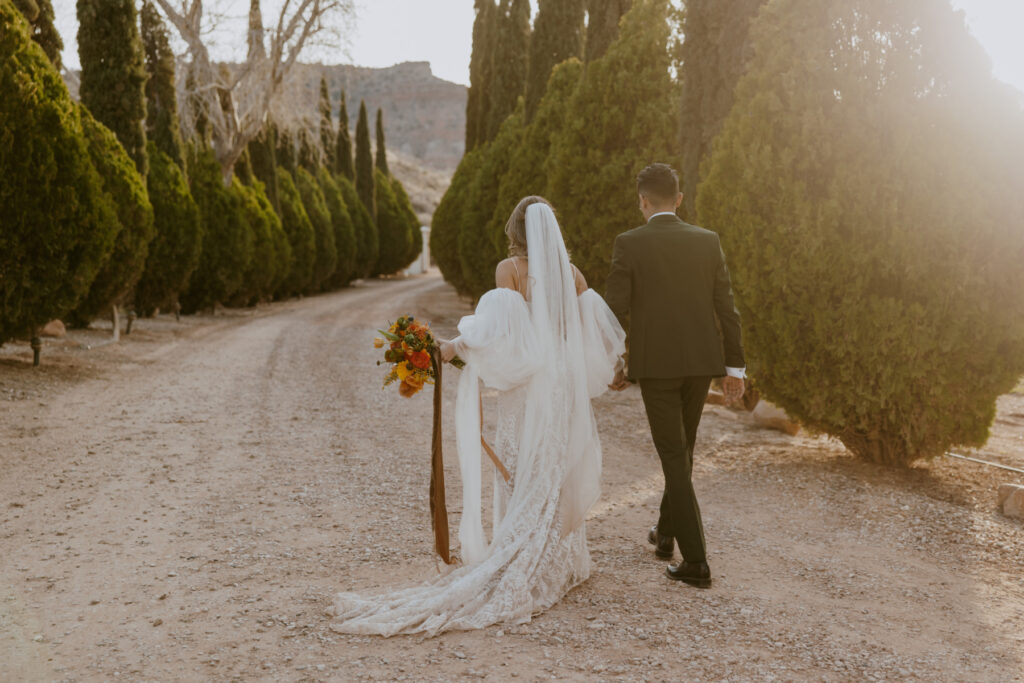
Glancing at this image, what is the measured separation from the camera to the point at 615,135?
1277 cm

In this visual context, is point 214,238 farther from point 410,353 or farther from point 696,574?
point 696,574

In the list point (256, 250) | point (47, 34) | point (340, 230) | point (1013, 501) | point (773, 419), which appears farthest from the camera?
point (340, 230)

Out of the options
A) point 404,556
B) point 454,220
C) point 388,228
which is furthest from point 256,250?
point 388,228

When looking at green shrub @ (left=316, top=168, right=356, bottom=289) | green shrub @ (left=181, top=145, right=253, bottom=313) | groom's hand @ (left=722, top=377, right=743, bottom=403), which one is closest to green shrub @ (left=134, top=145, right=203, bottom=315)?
green shrub @ (left=181, top=145, right=253, bottom=313)

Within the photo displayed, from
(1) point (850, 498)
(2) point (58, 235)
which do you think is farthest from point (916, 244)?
(2) point (58, 235)

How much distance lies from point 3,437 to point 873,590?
23.6 ft

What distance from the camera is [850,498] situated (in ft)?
21.2

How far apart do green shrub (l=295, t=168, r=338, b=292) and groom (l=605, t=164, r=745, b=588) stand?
3059 cm

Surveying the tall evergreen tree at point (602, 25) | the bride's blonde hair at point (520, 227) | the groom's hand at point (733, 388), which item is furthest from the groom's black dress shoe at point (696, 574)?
the tall evergreen tree at point (602, 25)

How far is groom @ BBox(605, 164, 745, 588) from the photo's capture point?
442 centimetres

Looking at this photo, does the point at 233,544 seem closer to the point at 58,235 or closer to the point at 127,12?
the point at 58,235

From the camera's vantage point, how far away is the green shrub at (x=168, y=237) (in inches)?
718

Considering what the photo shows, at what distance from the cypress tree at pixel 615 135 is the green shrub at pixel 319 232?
22.5 metres

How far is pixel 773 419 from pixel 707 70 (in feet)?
12.8
